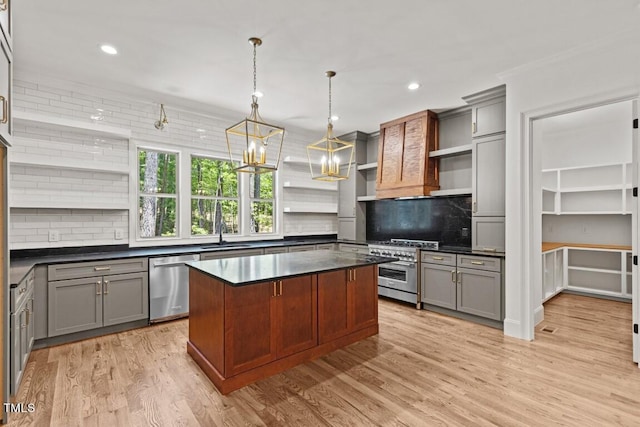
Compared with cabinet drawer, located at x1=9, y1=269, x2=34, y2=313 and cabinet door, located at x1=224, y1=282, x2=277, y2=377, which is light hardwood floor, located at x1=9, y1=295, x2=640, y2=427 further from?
cabinet drawer, located at x1=9, y1=269, x2=34, y2=313

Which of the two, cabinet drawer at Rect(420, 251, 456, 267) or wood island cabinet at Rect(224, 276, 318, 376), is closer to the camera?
wood island cabinet at Rect(224, 276, 318, 376)

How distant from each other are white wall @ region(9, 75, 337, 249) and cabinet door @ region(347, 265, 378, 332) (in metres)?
3.01

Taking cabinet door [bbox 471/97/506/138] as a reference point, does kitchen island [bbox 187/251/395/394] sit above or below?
below

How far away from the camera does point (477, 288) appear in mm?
3906

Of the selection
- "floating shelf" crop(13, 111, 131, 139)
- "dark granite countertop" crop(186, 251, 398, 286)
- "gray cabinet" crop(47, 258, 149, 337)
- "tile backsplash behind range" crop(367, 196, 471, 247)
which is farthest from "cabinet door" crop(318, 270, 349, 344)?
"floating shelf" crop(13, 111, 131, 139)

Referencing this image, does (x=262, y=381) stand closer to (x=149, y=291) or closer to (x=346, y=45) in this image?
(x=149, y=291)

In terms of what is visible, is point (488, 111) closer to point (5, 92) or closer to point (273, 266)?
point (273, 266)

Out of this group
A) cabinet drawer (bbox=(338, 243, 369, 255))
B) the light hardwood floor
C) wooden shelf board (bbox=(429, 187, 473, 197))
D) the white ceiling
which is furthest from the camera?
→ cabinet drawer (bbox=(338, 243, 369, 255))

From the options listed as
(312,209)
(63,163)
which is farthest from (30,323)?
(312,209)

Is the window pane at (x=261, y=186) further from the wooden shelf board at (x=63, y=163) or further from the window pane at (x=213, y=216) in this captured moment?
the wooden shelf board at (x=63, y=163)

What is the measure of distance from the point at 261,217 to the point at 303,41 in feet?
10.8

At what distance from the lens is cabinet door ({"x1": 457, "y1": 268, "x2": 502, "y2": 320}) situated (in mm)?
3721

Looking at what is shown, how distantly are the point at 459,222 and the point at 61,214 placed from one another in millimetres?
5141

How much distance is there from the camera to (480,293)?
3875 millimetres
